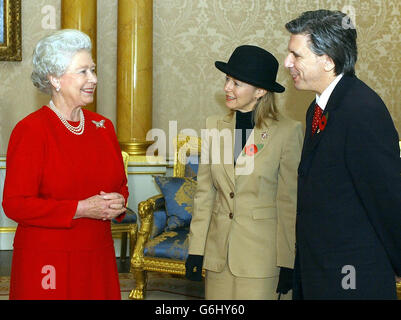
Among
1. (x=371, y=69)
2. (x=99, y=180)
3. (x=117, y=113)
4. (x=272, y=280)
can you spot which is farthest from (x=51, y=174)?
(x=371, y=69)

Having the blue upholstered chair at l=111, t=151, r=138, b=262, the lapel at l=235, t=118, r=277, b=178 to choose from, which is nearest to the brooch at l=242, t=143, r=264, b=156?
the lapel at l=235, t=118, r=277, b=178

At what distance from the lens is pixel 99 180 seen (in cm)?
258

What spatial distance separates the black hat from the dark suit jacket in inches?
27.0

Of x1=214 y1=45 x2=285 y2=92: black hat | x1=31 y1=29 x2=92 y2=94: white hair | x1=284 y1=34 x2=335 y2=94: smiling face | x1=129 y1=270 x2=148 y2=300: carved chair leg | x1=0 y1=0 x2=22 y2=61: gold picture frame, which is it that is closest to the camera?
x1=284 y1=34 x2=335 y2=94: smiling face

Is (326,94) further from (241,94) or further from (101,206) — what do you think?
(101,206)

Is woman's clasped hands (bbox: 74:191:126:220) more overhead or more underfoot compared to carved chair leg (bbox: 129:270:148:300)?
more overhead

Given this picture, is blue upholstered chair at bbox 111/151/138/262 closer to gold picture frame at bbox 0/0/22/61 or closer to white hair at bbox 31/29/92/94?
gold picture frame at bbox 0/0/22/61

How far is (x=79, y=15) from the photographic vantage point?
19.4ft

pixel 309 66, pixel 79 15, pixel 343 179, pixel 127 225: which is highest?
pixel 79 15

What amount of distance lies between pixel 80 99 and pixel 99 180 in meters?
0.36

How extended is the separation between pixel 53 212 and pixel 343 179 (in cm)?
113

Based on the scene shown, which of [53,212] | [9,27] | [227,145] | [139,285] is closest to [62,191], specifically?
[53,212]

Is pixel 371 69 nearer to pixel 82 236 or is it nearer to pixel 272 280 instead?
pixel 272 280

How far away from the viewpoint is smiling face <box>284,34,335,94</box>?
7.26ft
